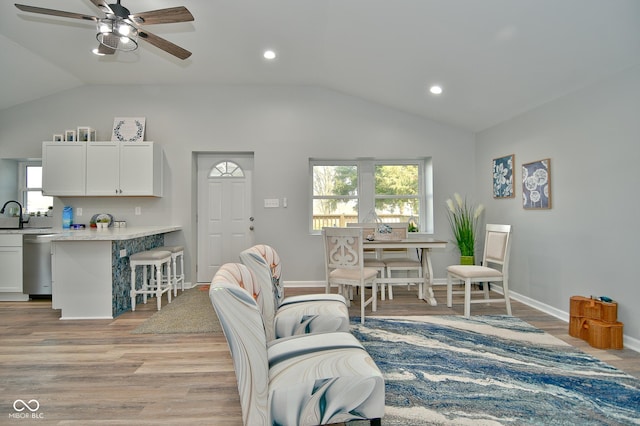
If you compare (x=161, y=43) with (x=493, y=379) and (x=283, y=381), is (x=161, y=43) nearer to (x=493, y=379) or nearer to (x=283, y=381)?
(x=283, y=381)

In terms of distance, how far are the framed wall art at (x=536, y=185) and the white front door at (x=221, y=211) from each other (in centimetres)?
371

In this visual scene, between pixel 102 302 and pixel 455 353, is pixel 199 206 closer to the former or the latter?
pixel 102 302

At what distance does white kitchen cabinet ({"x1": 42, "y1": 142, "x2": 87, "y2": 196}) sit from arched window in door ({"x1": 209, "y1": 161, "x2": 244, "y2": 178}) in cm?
168

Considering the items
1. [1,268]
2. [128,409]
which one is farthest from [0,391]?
[1,268]

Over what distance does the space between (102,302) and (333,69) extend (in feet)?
12.7

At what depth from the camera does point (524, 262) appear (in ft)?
12.9

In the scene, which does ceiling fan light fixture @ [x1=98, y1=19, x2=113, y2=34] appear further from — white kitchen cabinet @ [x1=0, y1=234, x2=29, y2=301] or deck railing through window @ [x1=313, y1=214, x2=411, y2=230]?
deck railing through window @ [x1=313, y1=214, x2=411, y2=230]

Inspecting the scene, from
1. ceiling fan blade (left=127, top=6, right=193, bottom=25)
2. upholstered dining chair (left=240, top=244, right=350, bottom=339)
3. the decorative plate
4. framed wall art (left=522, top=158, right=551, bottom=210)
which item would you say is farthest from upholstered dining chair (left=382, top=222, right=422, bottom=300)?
the decorative plate

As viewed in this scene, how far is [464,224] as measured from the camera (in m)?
4.64

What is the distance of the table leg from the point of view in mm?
3898

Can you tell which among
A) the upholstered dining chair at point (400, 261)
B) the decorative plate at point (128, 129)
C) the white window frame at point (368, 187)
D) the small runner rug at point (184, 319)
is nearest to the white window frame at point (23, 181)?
the decorative plate at point (128, 129)

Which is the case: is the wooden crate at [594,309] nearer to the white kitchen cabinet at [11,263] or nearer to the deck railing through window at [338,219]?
the deck railing through window at [338,219]

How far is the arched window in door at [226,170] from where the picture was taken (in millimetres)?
5074

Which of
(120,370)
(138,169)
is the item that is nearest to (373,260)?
(120,370)
